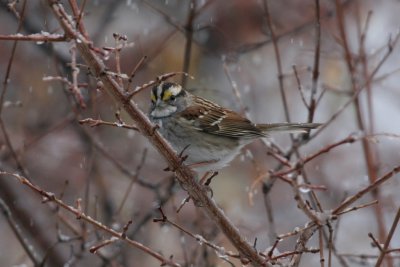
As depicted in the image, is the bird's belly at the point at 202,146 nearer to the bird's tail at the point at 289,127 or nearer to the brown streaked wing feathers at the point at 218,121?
the brown streaked wing feathers at the point at 218,121

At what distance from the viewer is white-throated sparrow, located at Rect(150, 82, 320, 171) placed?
182 inches

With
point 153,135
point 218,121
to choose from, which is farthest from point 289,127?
point 153,135

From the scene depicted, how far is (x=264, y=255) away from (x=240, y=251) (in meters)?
0.13

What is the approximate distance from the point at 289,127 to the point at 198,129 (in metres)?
0.72

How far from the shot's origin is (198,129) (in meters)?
4.79

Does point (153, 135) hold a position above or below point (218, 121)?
below

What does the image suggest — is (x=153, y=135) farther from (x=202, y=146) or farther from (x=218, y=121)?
(x=218, y=121)

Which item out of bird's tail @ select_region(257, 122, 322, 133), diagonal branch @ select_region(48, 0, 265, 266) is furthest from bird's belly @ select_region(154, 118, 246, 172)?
diagonal branch @ select_region(48, 0, 265, 266)

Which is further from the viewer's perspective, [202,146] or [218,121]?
[218,121]

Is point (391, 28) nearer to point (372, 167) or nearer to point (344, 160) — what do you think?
point (344, 160)

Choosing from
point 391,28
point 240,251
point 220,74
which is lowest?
point 240,251

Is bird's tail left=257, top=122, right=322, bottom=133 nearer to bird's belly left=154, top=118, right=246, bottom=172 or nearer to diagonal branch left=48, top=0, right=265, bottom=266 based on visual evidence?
bird's belly left=154, top=118, right=246, bottom=172

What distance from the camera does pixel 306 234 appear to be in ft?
9.38

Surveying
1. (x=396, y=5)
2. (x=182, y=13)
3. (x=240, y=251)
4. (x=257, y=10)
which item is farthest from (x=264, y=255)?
(x=396, y=5)
